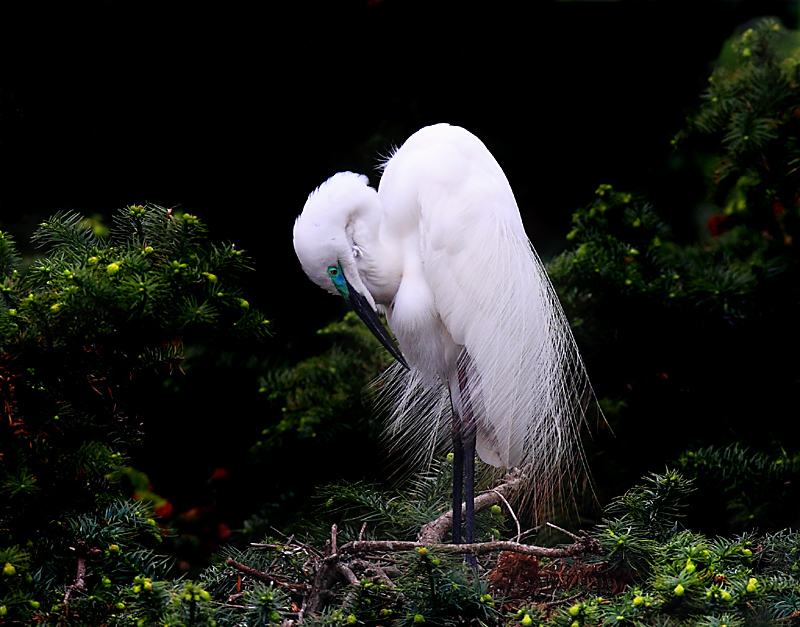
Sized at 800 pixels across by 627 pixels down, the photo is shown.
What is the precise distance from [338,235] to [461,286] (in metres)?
0.30

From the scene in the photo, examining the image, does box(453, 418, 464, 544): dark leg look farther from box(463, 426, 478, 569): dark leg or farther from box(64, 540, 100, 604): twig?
box(64, 540, 100, 604): twig

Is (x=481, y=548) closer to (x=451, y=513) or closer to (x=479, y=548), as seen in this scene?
(x=479, y=548)

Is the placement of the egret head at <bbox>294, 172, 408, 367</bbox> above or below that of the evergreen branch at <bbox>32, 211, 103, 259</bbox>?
below

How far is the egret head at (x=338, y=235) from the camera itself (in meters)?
1.60

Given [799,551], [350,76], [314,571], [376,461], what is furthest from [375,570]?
[350,76]

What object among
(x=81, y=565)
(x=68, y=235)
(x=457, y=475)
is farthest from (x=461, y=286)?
(x=81, y=565)

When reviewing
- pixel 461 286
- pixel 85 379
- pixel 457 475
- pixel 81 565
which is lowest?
pixel 457 475

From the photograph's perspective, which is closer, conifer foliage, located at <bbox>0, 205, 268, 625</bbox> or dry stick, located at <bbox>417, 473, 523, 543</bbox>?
conifer foliage, located at <bbox>0, 205, 268, 625</bbox>

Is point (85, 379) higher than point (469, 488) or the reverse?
higher

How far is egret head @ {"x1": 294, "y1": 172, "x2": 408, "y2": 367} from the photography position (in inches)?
62.9

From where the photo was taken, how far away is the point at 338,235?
1614 millimetres

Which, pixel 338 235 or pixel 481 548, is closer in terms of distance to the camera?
pixel 481 548

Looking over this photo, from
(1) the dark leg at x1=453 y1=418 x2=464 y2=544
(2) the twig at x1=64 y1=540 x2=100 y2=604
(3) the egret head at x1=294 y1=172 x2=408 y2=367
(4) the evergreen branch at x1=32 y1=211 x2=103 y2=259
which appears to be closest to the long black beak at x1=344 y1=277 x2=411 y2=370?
(3) the egret head at x1=294 y1=172 x2=408 y2=367

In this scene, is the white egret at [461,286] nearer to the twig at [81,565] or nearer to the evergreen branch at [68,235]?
the evergreen branch at [68,235]
